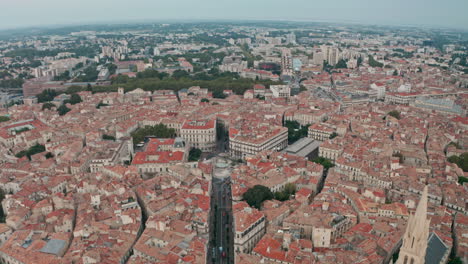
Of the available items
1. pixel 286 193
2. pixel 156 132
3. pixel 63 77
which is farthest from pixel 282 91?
pixel 63 77

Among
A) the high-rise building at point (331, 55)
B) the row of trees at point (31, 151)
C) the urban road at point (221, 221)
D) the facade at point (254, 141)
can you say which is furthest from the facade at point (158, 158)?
the high-rise building at point (331, 55)

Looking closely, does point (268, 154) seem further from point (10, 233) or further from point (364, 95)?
point (364, 95)

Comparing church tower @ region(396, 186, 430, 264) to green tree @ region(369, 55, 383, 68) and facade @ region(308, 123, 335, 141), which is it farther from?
green tree @ region(369, 55, 383, 68)

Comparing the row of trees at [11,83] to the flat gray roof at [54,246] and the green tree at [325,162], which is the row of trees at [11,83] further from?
the green tree at [325,162]

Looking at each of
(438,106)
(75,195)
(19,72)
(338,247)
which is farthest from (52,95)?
(438,106)

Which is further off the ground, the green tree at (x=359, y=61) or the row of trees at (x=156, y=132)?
the green tree at (x=359, y=61)

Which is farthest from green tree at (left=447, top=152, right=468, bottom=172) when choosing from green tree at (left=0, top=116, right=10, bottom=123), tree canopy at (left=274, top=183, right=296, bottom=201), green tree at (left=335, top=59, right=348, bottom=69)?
green tree at (left=335, top=59, right=348, bottom=69)
